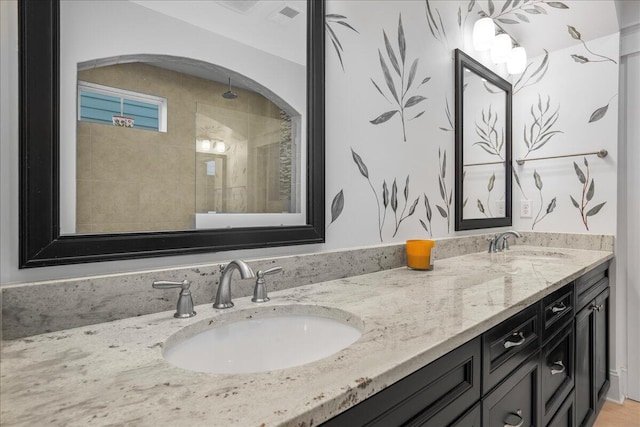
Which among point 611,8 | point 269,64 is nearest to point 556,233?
point 611,8

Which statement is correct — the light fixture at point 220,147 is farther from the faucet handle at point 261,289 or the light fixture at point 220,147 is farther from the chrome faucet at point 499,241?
the chrome faucet at point 499,241

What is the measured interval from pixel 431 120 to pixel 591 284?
113 centimetres

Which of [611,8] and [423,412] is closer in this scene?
Result: [423,412]

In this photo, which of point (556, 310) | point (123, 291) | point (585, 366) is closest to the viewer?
point (123, 291)

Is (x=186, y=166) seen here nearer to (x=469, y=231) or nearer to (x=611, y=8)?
(x=469, y=231)

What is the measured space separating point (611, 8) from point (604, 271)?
1421mm

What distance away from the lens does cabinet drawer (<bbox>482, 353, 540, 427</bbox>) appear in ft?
3.00

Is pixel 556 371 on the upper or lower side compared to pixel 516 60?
lower

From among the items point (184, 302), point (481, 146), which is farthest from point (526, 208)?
point (184, 302)

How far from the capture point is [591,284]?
179 cm

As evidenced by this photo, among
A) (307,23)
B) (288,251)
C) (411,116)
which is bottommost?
(288,251)

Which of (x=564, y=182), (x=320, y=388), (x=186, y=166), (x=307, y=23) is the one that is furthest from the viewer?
(x=564, y=182)

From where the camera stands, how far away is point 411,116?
66.5 inches

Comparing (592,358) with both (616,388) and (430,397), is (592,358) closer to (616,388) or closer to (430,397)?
(616,388)
